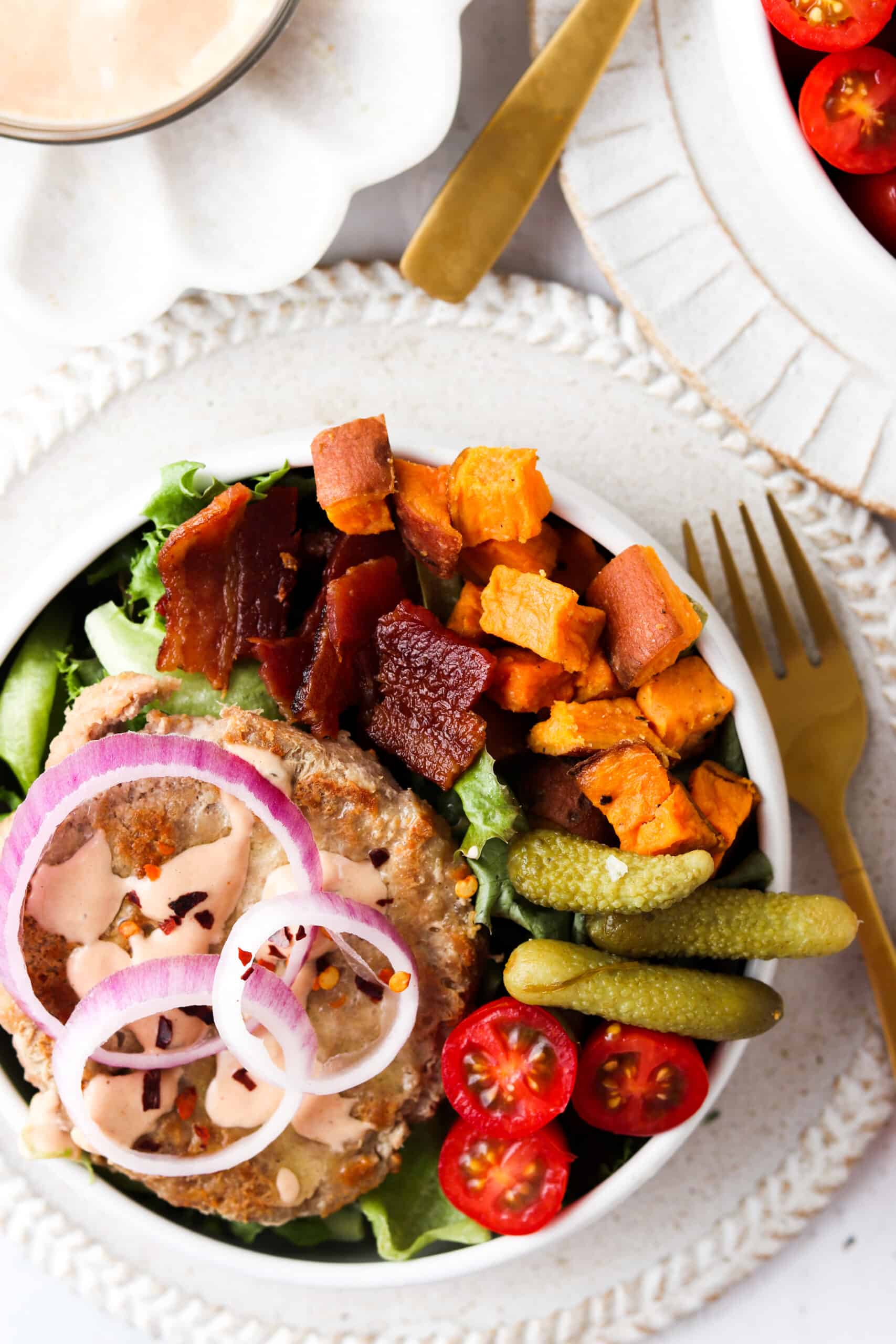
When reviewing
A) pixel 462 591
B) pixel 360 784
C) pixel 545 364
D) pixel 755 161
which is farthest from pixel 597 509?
pixel 755 161

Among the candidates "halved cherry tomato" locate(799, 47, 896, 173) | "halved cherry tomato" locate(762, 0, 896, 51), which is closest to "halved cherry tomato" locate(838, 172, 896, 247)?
"halved cherry tomato" locate(799, 47, 896, 173)

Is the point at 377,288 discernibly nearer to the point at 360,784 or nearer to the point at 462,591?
the point at 462,591

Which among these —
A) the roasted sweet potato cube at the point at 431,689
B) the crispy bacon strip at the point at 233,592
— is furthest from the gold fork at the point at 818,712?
the crispy bacon strip at the point at 233,592

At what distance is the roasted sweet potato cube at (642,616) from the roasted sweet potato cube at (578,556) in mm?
136

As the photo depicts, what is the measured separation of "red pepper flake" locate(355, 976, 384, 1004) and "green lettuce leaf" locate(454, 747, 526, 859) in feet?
1.08

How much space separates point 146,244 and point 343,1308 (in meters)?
2.52

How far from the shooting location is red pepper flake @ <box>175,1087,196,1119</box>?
247 cm

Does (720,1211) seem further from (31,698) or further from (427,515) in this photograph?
(31,698)

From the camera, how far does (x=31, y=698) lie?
273cm

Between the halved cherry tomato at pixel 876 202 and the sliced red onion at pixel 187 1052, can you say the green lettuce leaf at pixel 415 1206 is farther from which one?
the halved cherry tomato at pixel 876 202

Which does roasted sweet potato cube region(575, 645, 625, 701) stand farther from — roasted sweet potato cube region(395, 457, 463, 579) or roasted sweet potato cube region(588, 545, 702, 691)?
roasted sweet potato cube region(395, 457, 463, 579)

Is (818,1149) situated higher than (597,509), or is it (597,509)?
(597,509)

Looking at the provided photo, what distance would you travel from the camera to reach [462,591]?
8.26 feet

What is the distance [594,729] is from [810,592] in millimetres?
682
